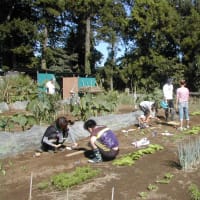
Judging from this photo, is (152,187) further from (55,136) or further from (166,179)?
(55,136)

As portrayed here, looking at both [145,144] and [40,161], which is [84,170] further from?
[145,144]

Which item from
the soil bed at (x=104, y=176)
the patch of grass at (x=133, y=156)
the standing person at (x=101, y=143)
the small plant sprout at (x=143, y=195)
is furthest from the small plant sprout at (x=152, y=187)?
the standing person at (x=101, y=143)

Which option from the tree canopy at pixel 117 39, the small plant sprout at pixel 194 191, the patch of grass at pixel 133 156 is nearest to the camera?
the small plant sprout at pixel 194 191

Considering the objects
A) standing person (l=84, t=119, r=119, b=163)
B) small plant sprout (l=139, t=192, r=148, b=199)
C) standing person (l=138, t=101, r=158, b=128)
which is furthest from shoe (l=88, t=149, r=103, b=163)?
standing person (l=138, t=101, r=158, b=128)

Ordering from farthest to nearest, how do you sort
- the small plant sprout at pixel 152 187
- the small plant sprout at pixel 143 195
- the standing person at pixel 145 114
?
the standing person at pixel 145 114 → the small plant sprout at pixel 152 187 → the small plant sprout at pixel 143 195

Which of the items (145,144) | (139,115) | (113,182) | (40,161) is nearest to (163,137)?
(145,144)

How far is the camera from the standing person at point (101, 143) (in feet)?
24.1

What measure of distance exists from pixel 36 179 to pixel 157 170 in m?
1.81

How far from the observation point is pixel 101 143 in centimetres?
738

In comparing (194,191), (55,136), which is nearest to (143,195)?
(194,191)

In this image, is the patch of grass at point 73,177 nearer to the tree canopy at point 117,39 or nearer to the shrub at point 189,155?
the shrub at point 189,155

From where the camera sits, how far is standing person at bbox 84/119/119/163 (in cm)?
735

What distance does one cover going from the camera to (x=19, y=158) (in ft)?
26.3

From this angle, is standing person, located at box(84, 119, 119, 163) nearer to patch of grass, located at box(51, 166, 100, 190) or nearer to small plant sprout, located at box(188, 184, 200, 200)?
patch of grass, located at box(51, 166, 100, 190)
